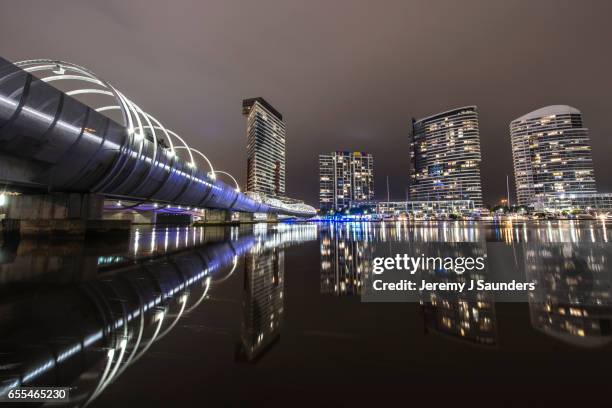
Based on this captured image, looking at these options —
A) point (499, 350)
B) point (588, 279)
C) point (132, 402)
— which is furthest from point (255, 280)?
point (588, 279)

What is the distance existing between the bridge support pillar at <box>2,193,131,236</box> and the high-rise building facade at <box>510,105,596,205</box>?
21074 cm

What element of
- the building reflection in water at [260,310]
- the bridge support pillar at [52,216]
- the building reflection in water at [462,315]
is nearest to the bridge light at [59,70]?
the bridge support pillar at [52,216]

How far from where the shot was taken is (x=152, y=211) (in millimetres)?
65312

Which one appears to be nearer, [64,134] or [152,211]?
[64,134]

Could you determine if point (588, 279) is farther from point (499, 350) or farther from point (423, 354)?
point (423, 354)

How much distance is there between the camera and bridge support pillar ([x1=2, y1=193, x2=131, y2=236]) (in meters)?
19.3

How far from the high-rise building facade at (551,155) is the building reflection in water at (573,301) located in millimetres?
201506

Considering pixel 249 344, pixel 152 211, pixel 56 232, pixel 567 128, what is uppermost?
pixel 567 128

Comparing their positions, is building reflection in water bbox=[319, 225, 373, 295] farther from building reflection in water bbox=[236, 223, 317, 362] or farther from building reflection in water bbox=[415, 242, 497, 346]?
building reflection in water bbox=[415, 242, 497, 346]

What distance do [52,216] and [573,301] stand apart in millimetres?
28603

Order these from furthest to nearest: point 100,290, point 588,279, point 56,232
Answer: point 56,232, point 588,279, point 100,290

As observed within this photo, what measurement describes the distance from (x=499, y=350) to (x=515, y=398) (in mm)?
1016

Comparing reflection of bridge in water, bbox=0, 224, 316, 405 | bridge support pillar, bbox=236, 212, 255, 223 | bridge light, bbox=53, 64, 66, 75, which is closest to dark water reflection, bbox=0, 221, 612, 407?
reflection of bridge in water, bbox=0, 224, 316, 405

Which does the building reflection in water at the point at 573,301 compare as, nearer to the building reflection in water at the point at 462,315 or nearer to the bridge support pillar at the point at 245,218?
the building reflection in water at the point at 462,315
